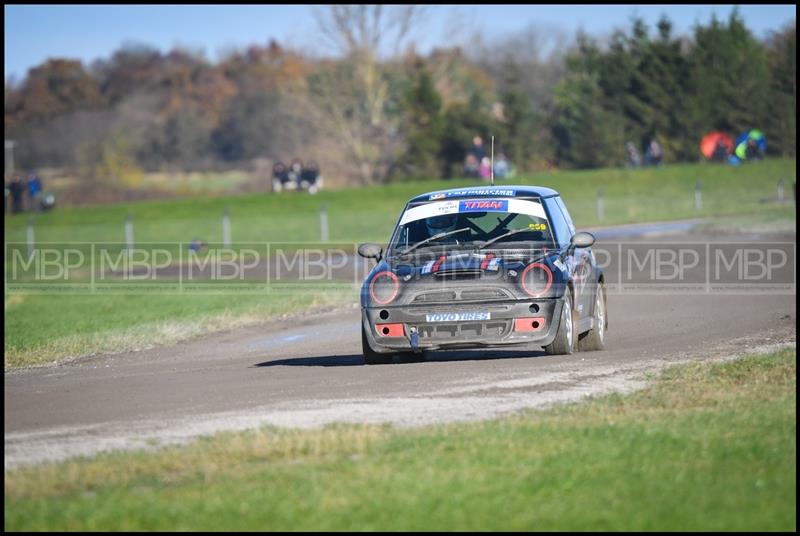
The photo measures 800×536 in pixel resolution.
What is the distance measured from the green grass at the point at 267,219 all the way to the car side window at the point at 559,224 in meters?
6.13

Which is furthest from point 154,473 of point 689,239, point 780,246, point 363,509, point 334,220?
point 334,220

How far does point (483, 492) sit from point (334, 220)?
40.7 metres

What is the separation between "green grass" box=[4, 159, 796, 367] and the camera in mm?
20609

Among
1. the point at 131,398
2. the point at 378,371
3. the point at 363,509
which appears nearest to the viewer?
the point at 363,509

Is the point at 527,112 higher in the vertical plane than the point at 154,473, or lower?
higher

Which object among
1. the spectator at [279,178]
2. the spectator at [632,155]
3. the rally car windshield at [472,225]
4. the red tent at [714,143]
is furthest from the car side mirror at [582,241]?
the red tent at [714,143]

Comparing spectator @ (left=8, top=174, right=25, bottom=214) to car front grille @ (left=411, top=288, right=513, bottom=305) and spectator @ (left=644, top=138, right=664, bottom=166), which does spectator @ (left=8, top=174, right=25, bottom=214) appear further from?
car front grille @ (left=411, top=288, right=513, bottom=305)

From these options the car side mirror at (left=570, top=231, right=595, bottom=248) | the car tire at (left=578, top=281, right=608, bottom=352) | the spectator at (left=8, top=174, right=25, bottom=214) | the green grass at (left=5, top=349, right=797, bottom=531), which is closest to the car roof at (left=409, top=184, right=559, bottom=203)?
the car side mirror at (left=570, top=231, right=595, bottom=248)

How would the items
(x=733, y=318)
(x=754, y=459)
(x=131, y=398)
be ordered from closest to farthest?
1. (x=754, y=459)
2. (x=131, y=398)
3. (x=733, y=318)

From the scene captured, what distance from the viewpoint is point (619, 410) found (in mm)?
9031

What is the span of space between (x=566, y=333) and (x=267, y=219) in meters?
37.0

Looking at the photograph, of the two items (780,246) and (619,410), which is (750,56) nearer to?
(780,246)

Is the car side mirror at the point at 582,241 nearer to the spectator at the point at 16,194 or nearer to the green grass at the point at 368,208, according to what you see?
the green grass at the point at 368,208

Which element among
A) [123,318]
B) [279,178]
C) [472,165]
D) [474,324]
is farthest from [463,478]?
[279,178]
